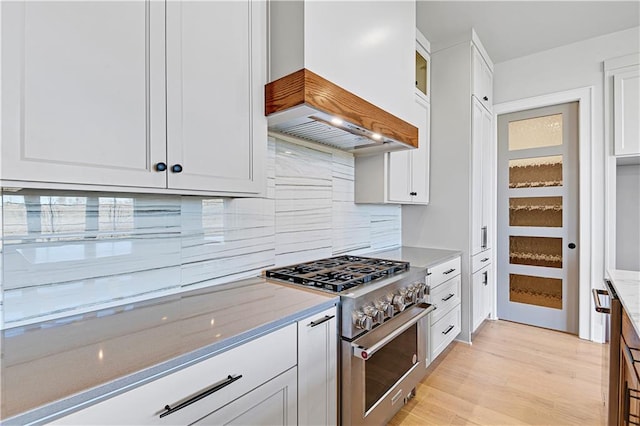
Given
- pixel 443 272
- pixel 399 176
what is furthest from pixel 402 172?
pixel 443 272

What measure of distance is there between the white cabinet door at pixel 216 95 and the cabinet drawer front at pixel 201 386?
1.94 ft

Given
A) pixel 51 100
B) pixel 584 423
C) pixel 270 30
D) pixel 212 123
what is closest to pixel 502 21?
pixel 270 30

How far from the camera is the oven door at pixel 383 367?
4.32ft

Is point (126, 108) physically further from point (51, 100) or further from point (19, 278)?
point (19, 278)

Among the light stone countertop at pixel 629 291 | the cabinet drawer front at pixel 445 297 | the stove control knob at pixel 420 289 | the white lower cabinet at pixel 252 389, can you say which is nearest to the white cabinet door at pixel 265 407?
the white lower cabinet at pixel 252 389

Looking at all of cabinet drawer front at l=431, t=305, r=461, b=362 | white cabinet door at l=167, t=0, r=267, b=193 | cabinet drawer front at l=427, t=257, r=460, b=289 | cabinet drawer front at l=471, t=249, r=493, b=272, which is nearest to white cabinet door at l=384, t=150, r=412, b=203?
cabinet drawer front at l=427, t=257, r=460, b=289

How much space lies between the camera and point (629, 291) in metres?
1.25

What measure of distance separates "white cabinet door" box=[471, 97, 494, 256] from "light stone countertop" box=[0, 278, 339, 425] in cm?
201

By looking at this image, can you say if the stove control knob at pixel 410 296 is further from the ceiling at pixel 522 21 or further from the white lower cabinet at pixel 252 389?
the ceiling at pixel 522 21

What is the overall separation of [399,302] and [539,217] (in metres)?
2.44

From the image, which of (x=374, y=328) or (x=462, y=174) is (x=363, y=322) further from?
(x=462, y=174)

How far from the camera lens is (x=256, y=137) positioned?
134 cm

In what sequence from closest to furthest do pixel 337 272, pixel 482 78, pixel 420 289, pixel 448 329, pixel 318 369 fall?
1. pixel 318 369
2. pixel 337 272
3. pixel 420 289
4. pixel 448 329
5. pixel 482 78

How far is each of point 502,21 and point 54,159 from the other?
3.18 meters
